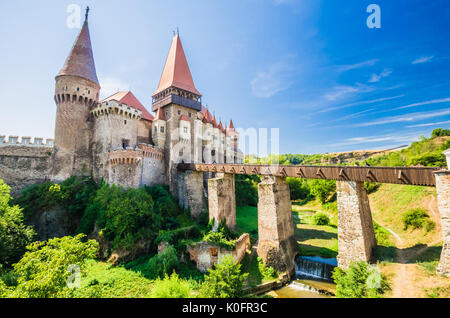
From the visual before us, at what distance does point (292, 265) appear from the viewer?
1406 cm

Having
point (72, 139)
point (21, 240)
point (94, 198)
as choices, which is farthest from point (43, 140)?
point (21, 240)

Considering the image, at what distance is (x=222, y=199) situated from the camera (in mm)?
18062

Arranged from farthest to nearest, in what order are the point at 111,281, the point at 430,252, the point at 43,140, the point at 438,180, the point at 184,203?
the point at 184,203
the point at 43,140
the point at 111,281
the point at 430,252
the point at 438,180

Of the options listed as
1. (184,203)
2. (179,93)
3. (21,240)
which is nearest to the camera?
(21,240)

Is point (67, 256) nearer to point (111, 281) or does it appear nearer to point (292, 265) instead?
point (111, 281)

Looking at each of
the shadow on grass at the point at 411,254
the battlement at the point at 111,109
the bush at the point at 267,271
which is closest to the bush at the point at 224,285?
the bush at the point at 267,271

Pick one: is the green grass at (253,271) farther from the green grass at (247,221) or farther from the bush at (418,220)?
the bush at (418,220)

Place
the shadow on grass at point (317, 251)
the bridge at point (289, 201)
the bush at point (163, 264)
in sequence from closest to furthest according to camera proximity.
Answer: the bridge at point (289, 201)
the bush at point (163, 264)
the shadow on grass at point (317, 251)

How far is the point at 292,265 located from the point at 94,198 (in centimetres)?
1765

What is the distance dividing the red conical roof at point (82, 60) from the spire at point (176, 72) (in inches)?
313

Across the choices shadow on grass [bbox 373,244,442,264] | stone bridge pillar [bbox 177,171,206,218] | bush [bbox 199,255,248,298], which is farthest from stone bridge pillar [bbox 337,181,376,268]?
stone bridge pillar [bbox 177,171,206,218]

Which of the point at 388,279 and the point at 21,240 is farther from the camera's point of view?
the point at 21,240

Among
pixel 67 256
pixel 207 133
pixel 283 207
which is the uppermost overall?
pixel 207 133

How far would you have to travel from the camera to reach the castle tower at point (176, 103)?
23983 millimetres
